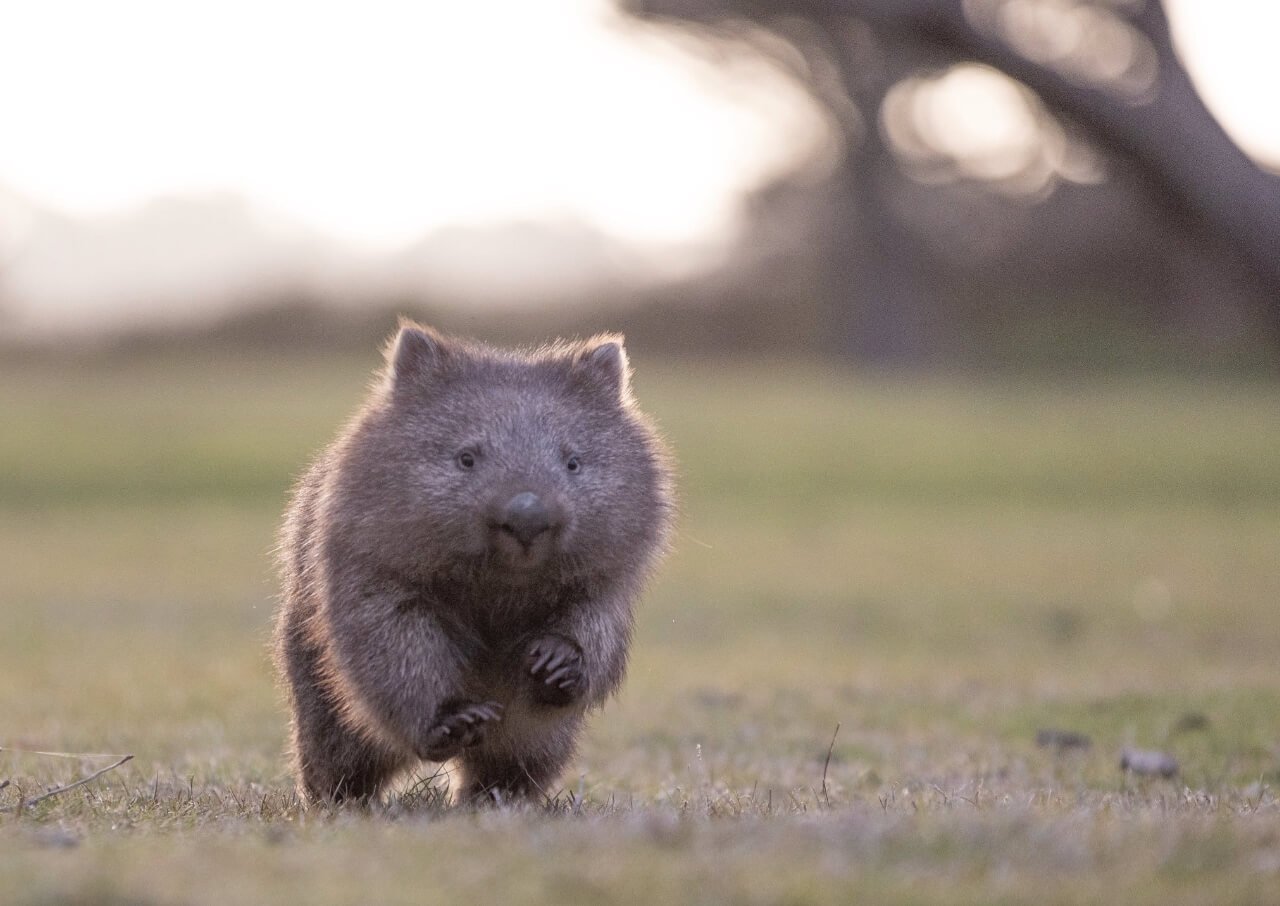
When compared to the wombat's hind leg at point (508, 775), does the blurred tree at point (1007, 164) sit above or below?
above

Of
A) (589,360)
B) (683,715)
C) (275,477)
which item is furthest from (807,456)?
(589,360)

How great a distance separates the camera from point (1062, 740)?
773cm

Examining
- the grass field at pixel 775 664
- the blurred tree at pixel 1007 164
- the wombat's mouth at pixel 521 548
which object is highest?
the blurred tree at pixel 1007 164

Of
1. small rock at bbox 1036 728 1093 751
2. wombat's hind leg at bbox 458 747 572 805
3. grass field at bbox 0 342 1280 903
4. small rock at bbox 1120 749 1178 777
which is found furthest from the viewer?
small rock at bbox 1036 728 1093 751

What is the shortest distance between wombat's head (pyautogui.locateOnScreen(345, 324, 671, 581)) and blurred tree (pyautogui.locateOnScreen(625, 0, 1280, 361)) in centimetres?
575

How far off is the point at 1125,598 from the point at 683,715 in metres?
7.26

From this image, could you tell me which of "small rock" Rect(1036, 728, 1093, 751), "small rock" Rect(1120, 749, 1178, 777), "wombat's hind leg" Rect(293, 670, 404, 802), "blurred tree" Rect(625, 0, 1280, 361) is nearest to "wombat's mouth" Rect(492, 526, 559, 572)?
"wombat's hind leg" Rect(293, 670, 404, 802)

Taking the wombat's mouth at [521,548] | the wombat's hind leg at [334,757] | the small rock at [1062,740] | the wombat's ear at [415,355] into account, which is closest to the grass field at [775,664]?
the small rock at [1062,740]

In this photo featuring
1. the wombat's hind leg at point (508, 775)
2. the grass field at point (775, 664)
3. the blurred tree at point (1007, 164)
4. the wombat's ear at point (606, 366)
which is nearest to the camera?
the grass field at point (775, 664)

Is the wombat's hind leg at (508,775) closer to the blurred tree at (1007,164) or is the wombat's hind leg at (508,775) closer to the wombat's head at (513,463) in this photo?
the wombat's head at (513,463)

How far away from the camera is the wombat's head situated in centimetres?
511

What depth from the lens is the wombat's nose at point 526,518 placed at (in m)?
4.97

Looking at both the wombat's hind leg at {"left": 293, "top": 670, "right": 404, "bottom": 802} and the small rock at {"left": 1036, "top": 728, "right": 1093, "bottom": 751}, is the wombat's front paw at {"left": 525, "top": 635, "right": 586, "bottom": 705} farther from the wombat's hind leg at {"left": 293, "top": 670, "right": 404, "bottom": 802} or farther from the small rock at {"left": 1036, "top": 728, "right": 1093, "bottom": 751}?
the small rock at {"left": 1036, "top": 728, "right": 1093, "bottom": 751}

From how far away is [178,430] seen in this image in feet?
81.1
